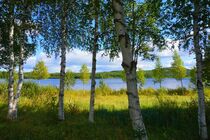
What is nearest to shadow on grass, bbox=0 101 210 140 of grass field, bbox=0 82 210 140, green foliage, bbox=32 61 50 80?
grass field, bbox=0 82 210 140

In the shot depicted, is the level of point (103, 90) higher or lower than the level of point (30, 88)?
lower

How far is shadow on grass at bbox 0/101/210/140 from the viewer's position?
11.6 m

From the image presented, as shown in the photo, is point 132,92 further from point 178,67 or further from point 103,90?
point 178,67

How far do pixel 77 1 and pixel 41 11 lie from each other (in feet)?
7.30

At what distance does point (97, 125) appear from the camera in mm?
13562

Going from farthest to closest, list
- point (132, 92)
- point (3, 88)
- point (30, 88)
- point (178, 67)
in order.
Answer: point (178, 67)
point (30, 88)
point (3, 88)
point (132, 92)

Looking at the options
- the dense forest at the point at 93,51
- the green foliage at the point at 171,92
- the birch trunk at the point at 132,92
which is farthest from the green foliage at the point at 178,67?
the birch trunk at the point at 132,92

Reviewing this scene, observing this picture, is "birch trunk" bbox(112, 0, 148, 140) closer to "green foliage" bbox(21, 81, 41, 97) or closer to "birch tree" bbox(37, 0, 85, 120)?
"birch tree" bbox(37, 0, 85, 120)

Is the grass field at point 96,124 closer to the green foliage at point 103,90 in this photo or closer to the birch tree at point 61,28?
the birch tree at point 61,28

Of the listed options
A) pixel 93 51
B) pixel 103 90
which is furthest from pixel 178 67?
pixel 93 51

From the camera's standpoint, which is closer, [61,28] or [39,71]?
[61,28]

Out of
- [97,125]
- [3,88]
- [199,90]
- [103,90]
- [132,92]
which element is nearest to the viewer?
[132,92]

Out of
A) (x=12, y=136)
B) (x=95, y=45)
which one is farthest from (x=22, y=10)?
(x=12, y=136)

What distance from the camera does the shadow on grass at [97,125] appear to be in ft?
37.9
